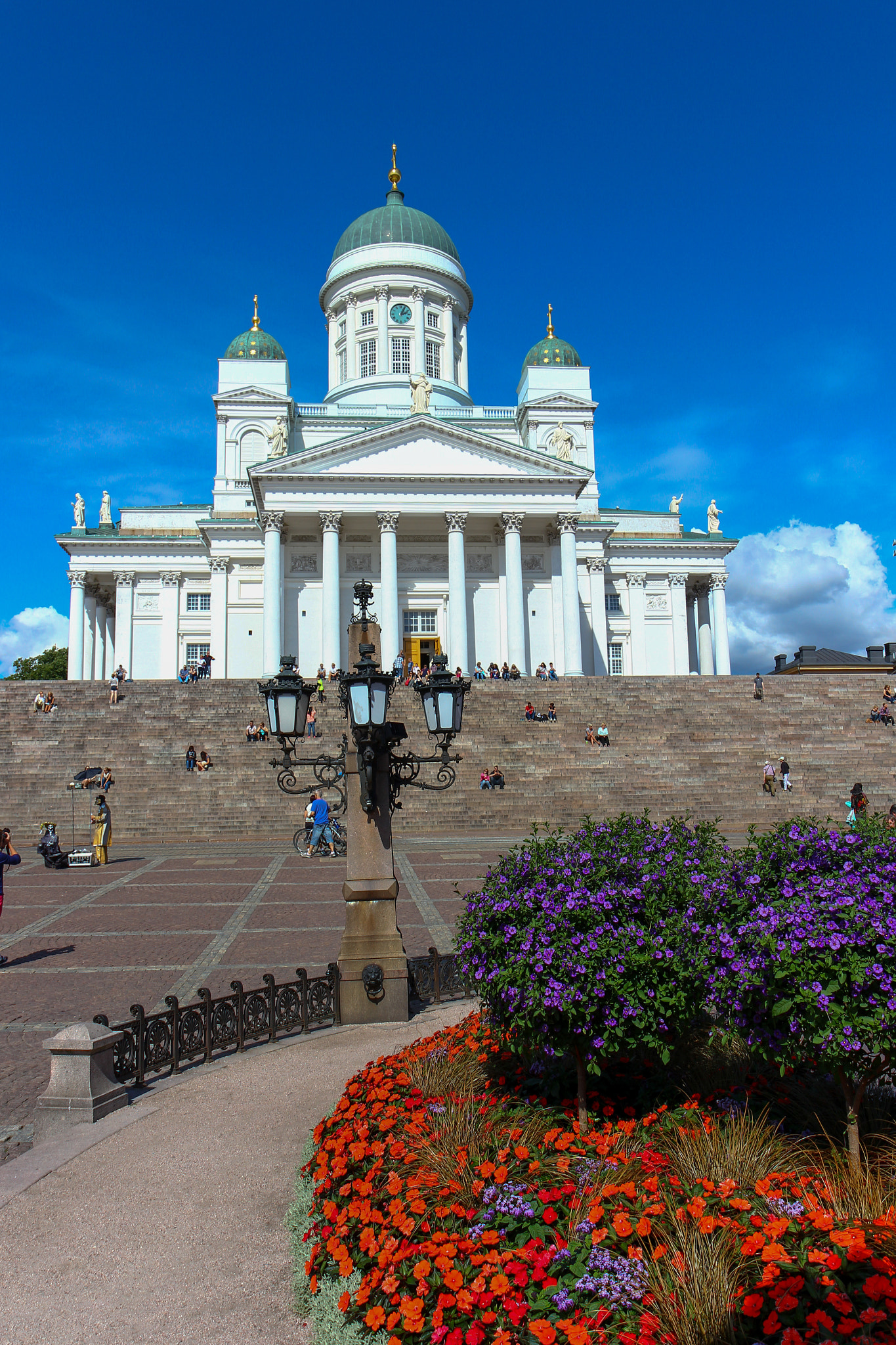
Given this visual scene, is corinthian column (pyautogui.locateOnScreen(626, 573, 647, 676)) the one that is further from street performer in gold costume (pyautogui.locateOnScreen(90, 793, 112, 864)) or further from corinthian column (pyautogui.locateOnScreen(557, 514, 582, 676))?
street performer in gold costume (pyautogui.locateOnScreen(90, 793, 112, 864))

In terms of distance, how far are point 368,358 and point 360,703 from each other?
57682mm

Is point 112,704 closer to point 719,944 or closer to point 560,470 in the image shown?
point 560,470

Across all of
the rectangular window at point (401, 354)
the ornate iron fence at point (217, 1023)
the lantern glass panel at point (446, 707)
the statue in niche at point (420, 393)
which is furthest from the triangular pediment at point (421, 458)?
the ornate iron fence at point (217, 1023)

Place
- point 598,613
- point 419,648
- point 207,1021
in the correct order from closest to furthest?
point 207,1021 → point 419,648 → point 598,613

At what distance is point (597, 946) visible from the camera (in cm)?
484

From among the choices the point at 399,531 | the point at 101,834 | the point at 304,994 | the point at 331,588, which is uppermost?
the point at 399,531

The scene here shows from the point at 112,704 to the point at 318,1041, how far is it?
28.7 m

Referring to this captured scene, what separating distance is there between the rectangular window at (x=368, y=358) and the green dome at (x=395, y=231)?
676cm

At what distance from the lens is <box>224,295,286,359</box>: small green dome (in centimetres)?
5862

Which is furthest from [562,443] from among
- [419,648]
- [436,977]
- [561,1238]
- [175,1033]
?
[561,1238]

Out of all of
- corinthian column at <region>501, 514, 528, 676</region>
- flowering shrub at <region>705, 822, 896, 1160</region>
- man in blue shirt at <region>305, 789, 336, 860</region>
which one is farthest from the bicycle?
corinthian column at <region>501, 514, 528, 676</region>

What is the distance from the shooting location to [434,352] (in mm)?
61219

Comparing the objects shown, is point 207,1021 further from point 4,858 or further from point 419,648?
point 419,648

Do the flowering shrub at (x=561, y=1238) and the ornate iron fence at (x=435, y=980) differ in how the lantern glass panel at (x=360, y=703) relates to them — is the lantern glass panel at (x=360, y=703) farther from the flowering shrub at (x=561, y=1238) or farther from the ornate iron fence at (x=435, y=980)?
the flowering shrub at (x=561, y=1238)
